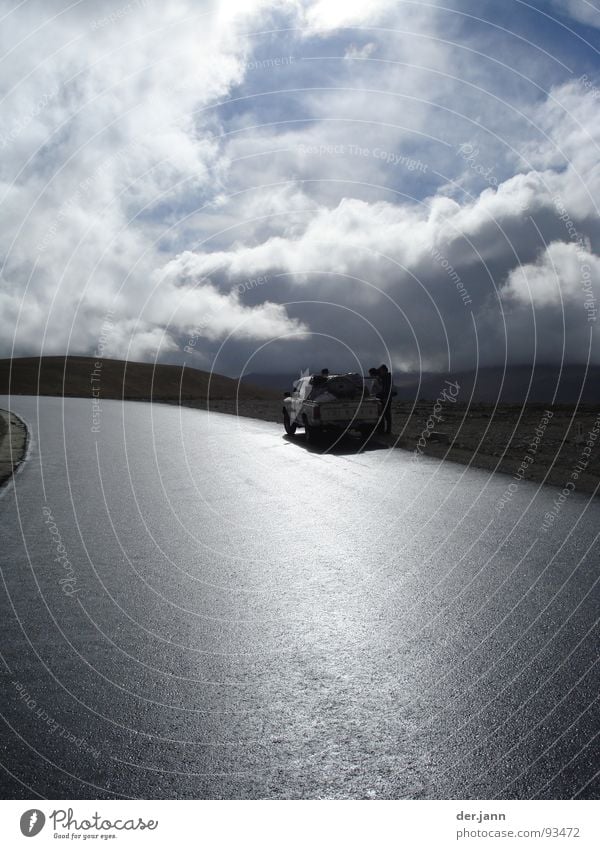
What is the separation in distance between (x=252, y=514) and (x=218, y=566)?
241cm

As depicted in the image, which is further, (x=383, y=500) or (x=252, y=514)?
(x=383, y=500)

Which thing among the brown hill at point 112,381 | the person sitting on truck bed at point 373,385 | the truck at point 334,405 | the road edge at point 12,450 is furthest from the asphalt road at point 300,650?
the brown hill at point 112,381

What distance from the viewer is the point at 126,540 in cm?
732

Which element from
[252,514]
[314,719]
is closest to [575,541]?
[252,514]

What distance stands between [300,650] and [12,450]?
13.7 m

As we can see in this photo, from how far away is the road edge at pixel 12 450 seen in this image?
12.5 meters

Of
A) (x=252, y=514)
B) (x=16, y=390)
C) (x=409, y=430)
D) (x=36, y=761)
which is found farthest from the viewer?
(x=16, y=390)

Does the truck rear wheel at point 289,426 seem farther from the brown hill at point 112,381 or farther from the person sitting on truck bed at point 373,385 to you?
the brown hill at point 112,381

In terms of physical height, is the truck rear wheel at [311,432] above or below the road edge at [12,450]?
above

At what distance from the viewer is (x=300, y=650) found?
4.24 metres

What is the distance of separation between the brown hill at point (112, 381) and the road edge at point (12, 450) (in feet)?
234

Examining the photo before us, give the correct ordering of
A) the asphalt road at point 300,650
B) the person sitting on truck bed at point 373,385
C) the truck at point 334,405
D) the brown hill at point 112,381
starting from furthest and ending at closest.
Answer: the brown hill at point 112,381
the person sitting on truck bed at point 373,385
the truck at point 334,405
the asphalt road at point 300,650

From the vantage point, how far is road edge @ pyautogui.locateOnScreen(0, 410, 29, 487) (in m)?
12.5
